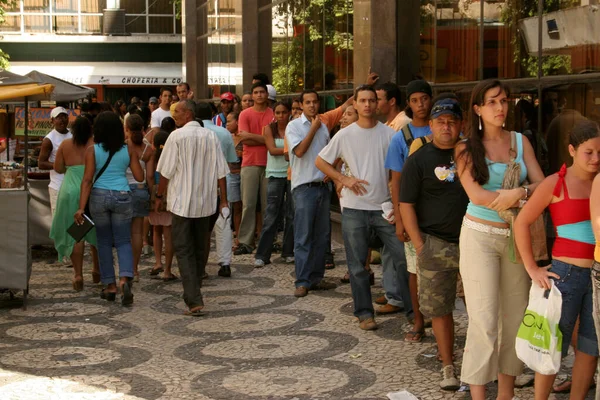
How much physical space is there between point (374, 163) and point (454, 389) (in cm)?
241

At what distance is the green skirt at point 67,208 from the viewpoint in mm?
10648

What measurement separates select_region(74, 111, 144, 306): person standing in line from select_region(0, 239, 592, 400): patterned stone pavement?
40 centimetres

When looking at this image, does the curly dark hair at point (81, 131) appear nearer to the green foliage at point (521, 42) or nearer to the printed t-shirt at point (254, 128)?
the printed t-shirt at point (254, 128)

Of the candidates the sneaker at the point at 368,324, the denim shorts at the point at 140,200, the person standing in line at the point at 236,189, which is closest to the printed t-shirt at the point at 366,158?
the sneaker at the point at 368,324

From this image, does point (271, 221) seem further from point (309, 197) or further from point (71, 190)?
point (71, 190)


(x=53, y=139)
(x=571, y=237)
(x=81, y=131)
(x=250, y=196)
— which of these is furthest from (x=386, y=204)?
(x=53, y=139)

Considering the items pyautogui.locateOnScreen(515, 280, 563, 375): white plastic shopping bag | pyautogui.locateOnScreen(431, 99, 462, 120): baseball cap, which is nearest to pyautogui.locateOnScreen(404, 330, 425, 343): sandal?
pyautogui.locateOnScreen(431, 99, 462, 120): baseball cap

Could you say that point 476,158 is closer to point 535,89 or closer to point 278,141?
point 535,89

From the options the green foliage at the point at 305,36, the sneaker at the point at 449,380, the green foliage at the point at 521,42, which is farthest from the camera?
the green foliage at the point at 305,36

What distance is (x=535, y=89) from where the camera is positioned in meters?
9.06

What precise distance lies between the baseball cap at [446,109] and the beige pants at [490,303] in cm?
92

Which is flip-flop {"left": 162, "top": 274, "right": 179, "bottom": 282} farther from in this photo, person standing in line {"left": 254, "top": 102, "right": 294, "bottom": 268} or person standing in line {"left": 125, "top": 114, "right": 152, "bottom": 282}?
person standing in line {"left": 254, "top": 102, "right": 294, "bottom": 268}

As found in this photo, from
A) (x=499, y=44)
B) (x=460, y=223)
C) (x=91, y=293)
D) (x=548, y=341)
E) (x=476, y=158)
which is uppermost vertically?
(x=499, y=44)

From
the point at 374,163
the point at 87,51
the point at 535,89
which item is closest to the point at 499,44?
the point at 535,89
